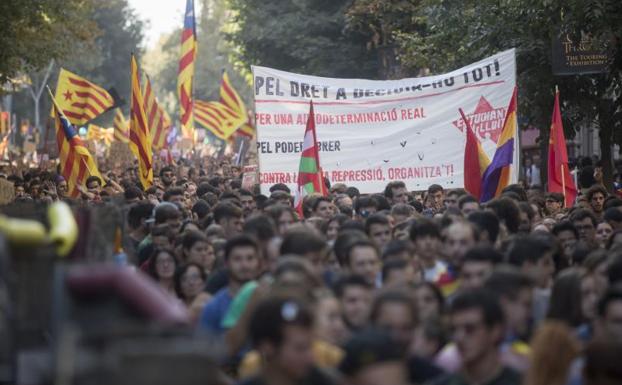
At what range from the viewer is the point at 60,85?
28469 mm

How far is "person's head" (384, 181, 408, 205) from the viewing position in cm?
1745

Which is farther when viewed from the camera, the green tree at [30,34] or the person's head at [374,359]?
the green tree at [30,34]

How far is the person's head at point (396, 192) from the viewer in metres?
17.5

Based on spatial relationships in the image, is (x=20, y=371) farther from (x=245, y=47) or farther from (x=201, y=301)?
(x=245, y=47)

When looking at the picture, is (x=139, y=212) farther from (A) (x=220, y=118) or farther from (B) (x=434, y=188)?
(A) (x=220, y=118)

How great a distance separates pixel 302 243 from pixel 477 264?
1379mm

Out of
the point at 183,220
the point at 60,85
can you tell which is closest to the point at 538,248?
the point at 183,220

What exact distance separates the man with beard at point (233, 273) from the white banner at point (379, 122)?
942cm

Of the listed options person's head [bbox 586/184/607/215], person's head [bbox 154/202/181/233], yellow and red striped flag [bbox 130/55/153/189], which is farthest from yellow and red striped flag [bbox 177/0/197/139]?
person's head [bbox 154/202/181/233]

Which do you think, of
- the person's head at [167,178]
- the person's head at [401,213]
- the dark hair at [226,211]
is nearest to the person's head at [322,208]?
the person's head at [401,213]

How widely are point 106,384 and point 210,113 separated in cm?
3684

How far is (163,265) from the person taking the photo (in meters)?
12.0

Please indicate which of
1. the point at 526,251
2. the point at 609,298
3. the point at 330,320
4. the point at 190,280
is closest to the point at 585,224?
the point at 190,280

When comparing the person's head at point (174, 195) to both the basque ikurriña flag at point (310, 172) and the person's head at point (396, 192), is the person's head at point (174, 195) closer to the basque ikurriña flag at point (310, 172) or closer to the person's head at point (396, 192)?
the basque ikurriña flag at point (310, 172)
